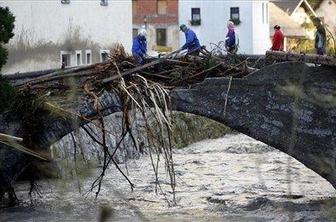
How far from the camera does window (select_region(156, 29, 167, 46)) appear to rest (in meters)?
58.8

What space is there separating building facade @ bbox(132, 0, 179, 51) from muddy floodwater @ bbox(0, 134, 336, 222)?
30.1 meters

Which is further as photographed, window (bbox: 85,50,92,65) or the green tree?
window (bbox: 85,50,92,65)

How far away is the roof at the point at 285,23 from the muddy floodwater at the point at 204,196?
99.5 feet

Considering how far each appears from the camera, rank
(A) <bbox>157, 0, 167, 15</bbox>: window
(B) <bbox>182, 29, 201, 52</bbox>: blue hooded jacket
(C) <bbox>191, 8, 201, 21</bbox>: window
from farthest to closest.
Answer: (A) <bbox>157, 0, 167, 15</bbox>: window → (C) <bbox>191, 8, 201, 21</bbox>: window → (B) <bbox>182, 29, 201, 52</bbox>: blue hooded jacket

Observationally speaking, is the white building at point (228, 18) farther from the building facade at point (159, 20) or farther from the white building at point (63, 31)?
the white building at point (63, 31)

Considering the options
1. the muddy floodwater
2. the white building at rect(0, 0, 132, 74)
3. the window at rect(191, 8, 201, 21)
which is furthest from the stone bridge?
the window at rect(191, 8, 201, 21)

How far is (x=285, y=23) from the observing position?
60656mm

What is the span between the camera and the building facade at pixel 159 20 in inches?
2298

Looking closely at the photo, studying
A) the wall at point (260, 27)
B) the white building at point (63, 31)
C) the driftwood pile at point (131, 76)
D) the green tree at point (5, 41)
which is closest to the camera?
the green tree at point (5, 41)

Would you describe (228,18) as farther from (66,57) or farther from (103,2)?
(66,57)

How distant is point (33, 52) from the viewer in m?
26.3

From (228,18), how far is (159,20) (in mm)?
Answer: 7309

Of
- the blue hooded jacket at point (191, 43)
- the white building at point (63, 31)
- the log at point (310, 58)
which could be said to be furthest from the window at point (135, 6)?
the log at point (310, 58)

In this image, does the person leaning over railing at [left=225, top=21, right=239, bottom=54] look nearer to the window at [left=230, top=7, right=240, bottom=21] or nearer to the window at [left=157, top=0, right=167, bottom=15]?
the window at [left=230, top=7, right=240, bottom=21]
